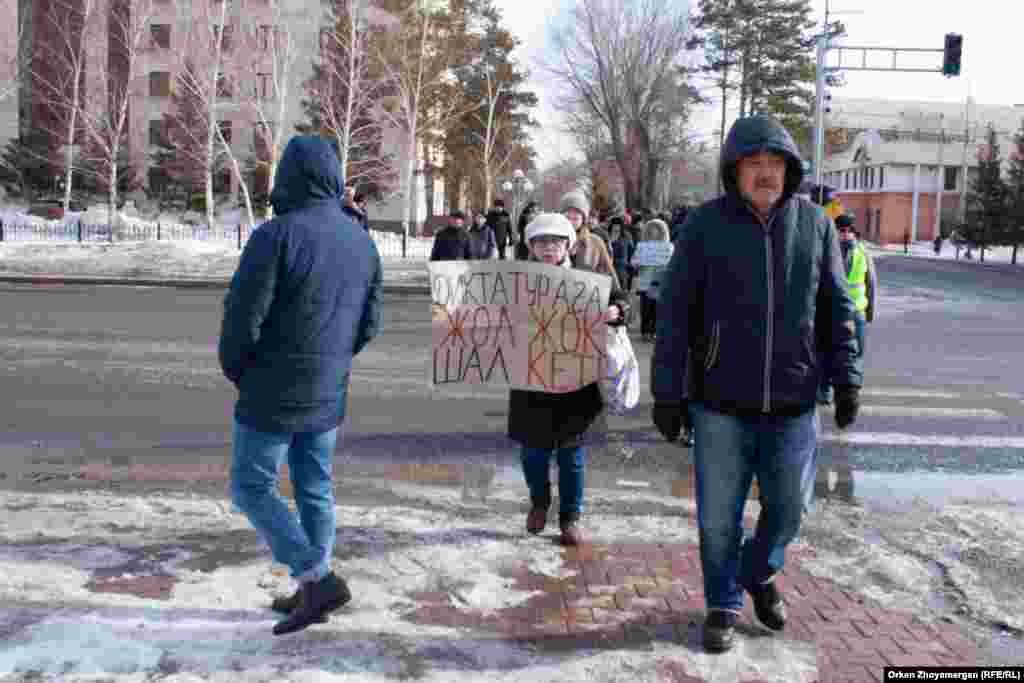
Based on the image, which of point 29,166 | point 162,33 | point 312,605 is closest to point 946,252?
point 162,33

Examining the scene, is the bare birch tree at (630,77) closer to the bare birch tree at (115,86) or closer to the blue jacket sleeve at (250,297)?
the bare birch tree at (115,86)

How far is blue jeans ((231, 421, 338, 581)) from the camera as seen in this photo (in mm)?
3566

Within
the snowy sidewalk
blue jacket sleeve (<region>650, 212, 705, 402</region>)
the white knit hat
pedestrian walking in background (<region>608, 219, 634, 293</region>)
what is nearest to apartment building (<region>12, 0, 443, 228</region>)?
pedestrian walking in background (<region>608, 219, 634, 293</region>)

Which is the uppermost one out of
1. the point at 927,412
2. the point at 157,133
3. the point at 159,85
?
the point at 159,85

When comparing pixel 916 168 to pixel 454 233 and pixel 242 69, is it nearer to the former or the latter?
pixel 242 69

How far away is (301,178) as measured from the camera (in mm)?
3551

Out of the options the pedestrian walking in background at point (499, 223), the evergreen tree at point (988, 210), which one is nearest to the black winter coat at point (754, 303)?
the pedestrian walking in background at point (499, 223)

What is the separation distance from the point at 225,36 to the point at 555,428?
105 feet

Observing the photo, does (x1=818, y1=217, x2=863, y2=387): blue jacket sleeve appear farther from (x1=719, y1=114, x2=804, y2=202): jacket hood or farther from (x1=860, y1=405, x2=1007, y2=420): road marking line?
(x1=860, y1=405, x2=1007, y2=420): road marking line

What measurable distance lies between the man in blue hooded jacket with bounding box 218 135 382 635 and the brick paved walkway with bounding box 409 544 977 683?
562 mm

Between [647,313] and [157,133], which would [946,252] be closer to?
[157,133]

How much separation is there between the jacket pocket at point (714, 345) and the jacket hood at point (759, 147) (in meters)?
0.51

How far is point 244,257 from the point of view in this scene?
3.43 meters

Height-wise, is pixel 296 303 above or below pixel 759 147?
below
